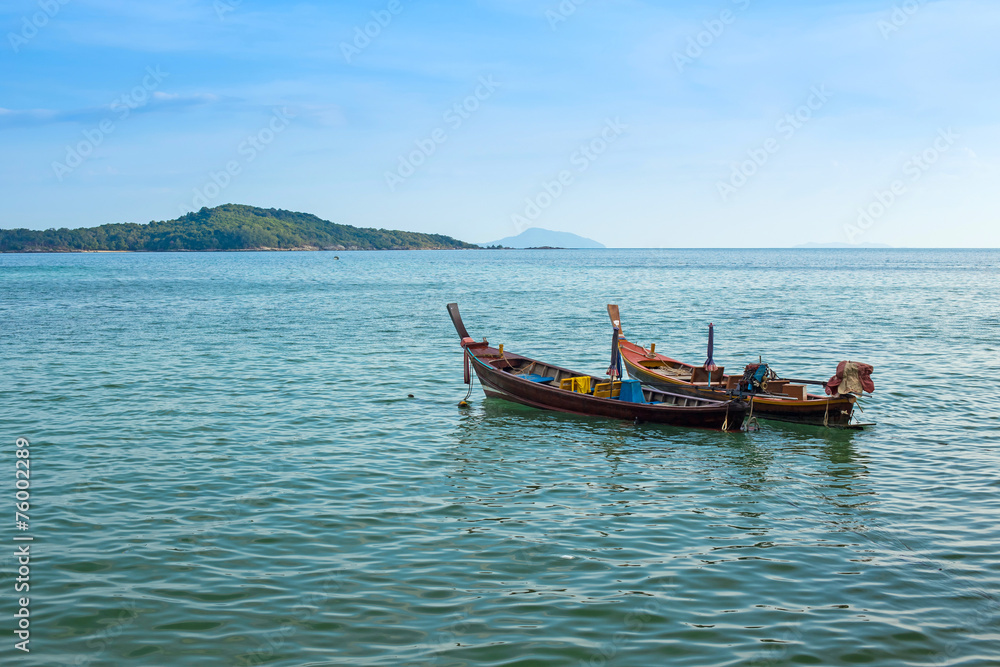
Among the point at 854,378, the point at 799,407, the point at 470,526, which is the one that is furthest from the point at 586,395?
the point at 470,526

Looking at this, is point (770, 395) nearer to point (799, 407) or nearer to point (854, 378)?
point (799, 407)

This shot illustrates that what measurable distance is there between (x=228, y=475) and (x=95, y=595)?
5.58 meters

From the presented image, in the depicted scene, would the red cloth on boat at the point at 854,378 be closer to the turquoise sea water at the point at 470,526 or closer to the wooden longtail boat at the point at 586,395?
the turquoise sea water at the point at 470,526

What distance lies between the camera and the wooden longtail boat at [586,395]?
20.7m

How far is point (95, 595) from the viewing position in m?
10.8

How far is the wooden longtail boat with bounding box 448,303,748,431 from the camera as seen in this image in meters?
20.7

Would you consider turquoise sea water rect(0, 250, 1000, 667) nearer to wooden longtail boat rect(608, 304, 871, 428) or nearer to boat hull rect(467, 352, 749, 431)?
boat hull rect(467, 352, 749, 431)

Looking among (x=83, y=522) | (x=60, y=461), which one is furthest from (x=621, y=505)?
(x=60, y=461)

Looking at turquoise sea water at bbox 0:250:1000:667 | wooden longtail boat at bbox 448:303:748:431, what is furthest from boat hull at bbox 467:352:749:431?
turquoise sea water at bbox 0:250:1000:667

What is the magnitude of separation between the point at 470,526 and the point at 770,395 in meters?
12.7

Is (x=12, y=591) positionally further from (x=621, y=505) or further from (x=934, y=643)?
(x=934, y=643)


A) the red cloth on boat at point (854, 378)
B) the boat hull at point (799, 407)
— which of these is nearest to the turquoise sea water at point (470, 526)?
the boat hull at point (799, 407)

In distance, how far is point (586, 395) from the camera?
875 inches

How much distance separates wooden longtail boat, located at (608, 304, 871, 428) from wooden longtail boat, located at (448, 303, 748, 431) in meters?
0.96
